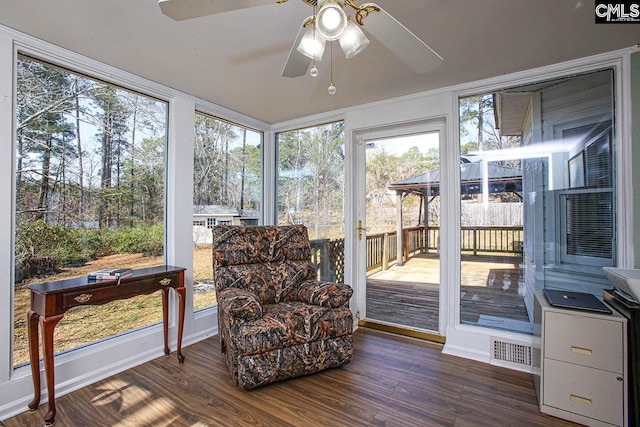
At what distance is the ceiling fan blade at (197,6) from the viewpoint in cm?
115

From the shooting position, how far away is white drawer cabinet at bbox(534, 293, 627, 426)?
5.67 ft

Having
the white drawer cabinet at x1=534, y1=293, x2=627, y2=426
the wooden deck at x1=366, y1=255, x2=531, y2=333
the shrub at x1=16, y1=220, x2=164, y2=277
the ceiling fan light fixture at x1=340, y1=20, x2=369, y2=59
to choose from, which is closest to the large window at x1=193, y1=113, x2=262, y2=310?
the shrub at x1=16, y1=220, x2=164, y2=277

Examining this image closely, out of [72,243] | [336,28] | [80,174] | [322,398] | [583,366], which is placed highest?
[336,28]

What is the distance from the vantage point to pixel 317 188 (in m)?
3.79

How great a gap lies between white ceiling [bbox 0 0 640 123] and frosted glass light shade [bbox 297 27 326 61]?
15.3 inches

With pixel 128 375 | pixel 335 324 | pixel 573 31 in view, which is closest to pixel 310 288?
pixel 335 324

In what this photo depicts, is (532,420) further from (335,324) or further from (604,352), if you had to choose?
(335,324)

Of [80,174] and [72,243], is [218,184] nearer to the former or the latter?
[80,174]

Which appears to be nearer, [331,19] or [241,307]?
[331,19]

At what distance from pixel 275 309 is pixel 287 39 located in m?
1.99

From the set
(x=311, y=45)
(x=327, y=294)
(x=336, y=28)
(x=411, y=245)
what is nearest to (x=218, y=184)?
(x=327, y=294)

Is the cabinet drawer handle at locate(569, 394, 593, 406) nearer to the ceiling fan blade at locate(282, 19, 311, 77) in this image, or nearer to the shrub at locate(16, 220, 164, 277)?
the ceiling fan blade at locate(282, 19, 311, 77)

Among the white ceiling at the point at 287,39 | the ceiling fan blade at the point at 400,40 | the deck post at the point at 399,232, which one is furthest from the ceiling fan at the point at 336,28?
the deck post at the point at 399,232

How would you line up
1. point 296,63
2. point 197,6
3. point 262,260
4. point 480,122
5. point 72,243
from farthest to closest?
point 262,260
point 480,122
point 72,243
point 296,63
point 197,6
